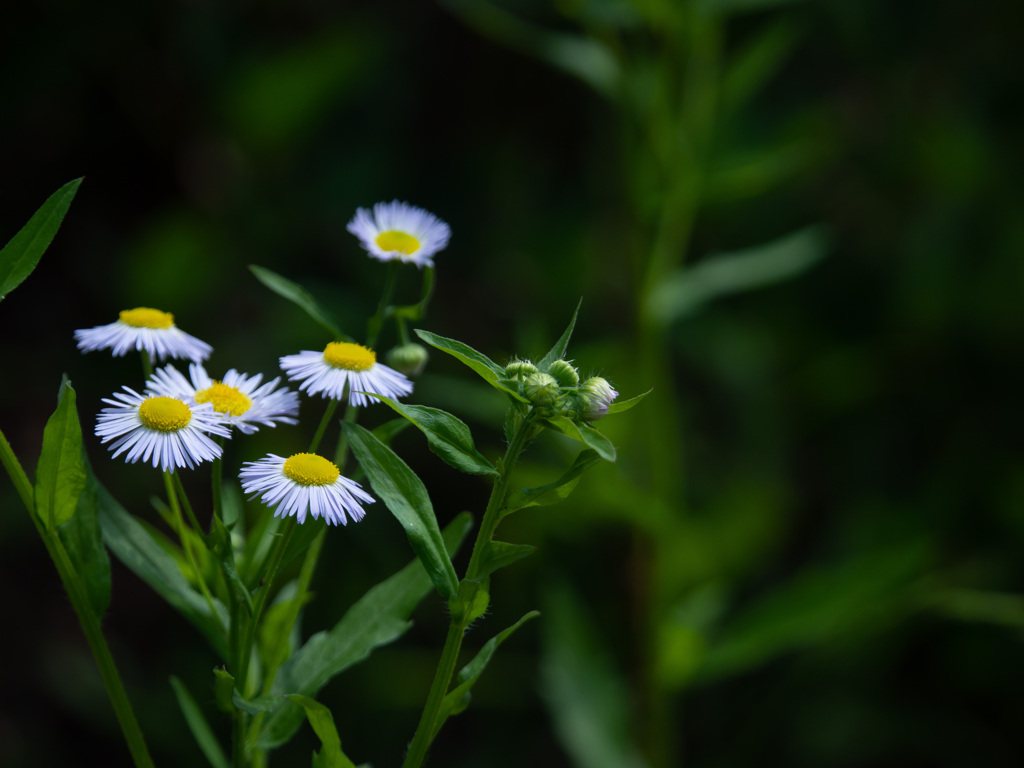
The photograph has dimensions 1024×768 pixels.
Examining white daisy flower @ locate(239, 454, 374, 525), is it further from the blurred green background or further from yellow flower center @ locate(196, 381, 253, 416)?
the blurred green background

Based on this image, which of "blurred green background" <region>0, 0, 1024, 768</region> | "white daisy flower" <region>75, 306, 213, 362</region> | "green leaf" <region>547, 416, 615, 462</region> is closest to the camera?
"green leaf" <region>547, 416, 615, 462</region>

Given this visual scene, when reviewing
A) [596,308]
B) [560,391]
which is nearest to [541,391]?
[560,391]

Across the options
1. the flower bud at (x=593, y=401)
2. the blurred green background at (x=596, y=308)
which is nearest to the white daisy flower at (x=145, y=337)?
the flower bud at (x=593, y=401)

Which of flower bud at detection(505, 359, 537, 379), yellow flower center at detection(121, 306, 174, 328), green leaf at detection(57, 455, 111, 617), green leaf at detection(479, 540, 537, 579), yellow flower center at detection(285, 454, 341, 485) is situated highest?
yellow flower center at detection(121, 306, 174, 328)

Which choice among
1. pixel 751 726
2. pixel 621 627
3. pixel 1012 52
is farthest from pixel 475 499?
pixel 1012 52

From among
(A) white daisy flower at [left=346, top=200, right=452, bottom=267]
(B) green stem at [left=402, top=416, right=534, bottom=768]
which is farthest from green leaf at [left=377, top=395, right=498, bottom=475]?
(A) white daisy flower at [left=346, top=200, right=452, bottom=267]

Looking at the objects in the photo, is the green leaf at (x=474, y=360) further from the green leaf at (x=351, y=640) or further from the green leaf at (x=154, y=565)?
the green leaf at (x=154, y=565)
